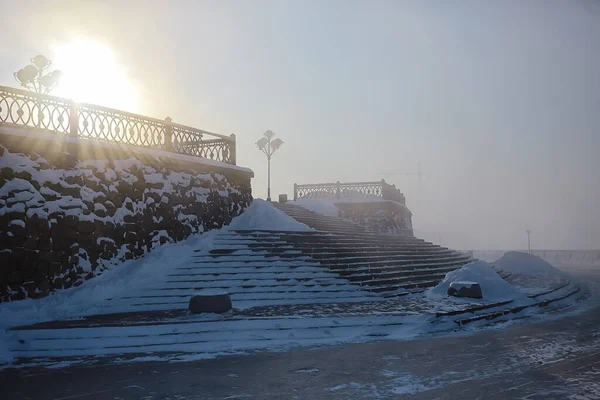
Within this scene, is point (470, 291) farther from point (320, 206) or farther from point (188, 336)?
point (320, 206)

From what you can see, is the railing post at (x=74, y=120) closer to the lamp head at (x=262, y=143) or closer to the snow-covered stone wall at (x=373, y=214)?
the snow-covered stone wall at (x=373, y=214)

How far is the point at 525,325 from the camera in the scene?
906cm

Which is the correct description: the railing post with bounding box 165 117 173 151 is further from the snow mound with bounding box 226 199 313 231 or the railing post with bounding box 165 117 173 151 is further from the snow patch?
the snow patch

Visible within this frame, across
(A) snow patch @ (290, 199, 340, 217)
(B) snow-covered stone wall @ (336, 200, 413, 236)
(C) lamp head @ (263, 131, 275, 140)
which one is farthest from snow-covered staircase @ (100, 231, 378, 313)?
(C) lamp head @ (263, 131, 275, 140)

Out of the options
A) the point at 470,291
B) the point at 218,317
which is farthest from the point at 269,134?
the point at 218,317

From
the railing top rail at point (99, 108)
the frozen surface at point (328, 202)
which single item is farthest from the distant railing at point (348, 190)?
the railing top rail at point (99, 108)

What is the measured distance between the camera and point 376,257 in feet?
47.6

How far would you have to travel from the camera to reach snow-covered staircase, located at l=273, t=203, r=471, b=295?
42.0ft

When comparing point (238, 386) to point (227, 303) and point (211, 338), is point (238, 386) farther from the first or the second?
point (227, 303)

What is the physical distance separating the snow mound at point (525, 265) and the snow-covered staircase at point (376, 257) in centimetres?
338

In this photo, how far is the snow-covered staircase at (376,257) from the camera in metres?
12.8

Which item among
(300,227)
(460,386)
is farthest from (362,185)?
(460,386)

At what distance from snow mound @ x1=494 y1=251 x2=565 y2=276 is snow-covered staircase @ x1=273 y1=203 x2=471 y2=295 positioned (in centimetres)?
338

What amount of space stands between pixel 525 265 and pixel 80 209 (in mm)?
18994
